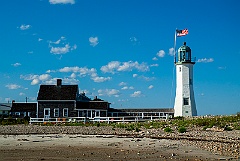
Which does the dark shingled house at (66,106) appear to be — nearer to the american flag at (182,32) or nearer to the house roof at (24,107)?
the house roof at (24,107)

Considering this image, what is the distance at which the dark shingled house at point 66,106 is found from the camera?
49.0 m

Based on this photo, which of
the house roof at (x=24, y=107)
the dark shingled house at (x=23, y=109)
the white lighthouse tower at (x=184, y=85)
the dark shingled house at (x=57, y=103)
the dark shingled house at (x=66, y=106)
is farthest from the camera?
the house roof at (x=24, y=107)

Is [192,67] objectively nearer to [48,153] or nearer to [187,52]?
[187,52]

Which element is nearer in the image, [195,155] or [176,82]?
[195,155]

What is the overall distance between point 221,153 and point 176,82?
34.9 meters

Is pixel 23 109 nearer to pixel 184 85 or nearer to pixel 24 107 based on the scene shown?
pixel 24 107

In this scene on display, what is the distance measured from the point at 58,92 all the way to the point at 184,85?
16.1 m

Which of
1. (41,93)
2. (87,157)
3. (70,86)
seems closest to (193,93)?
(70,86)

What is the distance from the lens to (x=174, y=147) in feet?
45.5

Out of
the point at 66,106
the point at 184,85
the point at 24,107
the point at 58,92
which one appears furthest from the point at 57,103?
the point at 184,85

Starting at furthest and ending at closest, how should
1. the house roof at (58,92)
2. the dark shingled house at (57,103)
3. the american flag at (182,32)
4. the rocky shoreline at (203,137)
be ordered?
the house roof at (58,92), the dark shingled house at (57,103), the american flag at (182,32), the rocky shoreline at (203,137)

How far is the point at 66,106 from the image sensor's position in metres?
49.2

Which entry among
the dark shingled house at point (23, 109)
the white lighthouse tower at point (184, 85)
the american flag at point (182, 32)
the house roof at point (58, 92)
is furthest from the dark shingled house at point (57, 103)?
the american flag at point (182, 32)

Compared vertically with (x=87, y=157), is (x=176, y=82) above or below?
above
